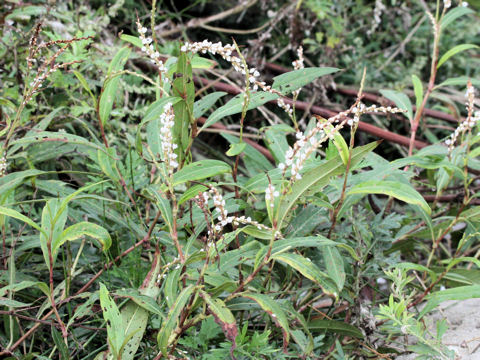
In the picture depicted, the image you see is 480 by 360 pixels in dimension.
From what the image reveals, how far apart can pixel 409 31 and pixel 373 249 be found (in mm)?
2061

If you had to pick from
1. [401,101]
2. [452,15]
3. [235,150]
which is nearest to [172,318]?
[235,150]

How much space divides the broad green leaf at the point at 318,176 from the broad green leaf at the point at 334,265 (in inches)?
7.3

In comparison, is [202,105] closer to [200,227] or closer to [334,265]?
[200,227]

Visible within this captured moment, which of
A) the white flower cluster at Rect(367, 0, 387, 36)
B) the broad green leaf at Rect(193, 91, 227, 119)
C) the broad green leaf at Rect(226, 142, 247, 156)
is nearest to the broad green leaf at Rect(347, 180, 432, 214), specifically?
the broad green leaf at Rect(226, 142, 247, 156)

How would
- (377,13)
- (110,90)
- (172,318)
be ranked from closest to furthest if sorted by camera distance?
(172,318) < (110,90) < (377,13)

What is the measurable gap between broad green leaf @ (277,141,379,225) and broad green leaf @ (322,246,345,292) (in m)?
0.18

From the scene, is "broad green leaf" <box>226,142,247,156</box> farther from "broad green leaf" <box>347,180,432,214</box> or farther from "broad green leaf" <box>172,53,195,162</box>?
"broad green leaf" <box>347,180,432,214</box>

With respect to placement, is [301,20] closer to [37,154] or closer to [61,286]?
[37,154]

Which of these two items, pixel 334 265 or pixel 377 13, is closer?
pixel 334 265

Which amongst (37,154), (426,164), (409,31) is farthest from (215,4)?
(426,164)

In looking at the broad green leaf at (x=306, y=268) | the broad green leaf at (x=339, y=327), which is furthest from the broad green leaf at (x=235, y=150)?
the broad green leaf at (x=339, y=327)

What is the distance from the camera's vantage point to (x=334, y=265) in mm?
1344

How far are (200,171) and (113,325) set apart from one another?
40 centimetres

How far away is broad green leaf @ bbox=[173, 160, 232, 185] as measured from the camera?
4.12 feet
